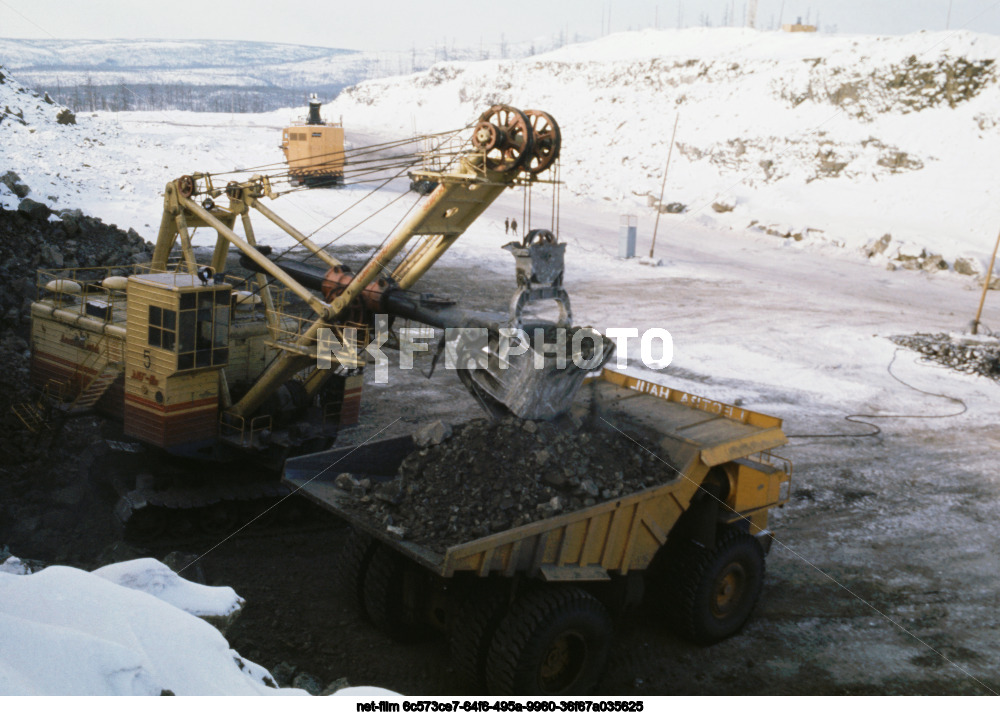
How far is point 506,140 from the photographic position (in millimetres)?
9656

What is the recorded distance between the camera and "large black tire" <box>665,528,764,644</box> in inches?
320

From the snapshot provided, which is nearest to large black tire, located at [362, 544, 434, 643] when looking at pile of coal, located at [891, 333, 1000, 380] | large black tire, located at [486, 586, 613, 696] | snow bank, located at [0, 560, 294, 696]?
large black tire, located at [486, 586, 613, 696]

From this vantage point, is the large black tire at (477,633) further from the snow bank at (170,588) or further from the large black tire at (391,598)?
the snow bank at (170,588)

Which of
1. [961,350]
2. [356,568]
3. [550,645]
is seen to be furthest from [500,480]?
[961,350]

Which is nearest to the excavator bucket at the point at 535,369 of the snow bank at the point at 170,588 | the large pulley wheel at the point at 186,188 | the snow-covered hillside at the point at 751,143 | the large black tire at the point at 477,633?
the large black tire at the point at 477,633

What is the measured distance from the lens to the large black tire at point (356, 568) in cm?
819

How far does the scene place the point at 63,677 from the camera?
163 inches

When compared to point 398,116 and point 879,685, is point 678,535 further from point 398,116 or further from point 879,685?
point 398,116

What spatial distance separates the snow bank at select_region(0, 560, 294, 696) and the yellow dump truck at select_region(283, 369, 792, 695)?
6.15 ft

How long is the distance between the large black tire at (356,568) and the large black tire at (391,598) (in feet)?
0.21

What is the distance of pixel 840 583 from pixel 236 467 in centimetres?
757

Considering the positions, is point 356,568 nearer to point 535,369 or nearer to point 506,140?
point 535,369

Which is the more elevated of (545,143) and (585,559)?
(545,143)

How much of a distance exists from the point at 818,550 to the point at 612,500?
172 inches
